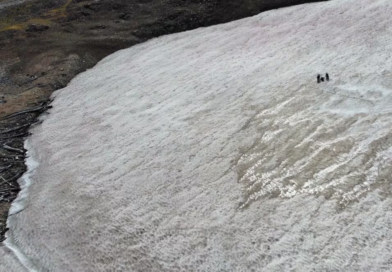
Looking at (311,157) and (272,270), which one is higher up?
(311,157)

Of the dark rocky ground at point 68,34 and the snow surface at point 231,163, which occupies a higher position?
the dark rocky ground at point 68,34

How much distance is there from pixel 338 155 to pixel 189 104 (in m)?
6.07

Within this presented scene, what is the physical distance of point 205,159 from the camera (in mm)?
12820

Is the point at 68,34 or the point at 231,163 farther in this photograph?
the point at 68,34

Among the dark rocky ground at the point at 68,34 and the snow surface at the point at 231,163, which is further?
the dark rocky ground at the point at 68,34

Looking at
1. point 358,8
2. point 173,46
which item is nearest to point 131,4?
point 173,46

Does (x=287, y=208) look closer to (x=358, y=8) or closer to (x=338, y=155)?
(x=338, y=155)

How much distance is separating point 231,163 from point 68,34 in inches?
670

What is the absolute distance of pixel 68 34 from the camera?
84.5ft

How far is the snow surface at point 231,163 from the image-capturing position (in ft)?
32.4

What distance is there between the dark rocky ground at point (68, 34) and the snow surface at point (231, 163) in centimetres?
150

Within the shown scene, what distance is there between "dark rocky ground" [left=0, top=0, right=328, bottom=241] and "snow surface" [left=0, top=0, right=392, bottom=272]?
1499 millimetres

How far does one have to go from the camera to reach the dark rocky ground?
1925 centimetres

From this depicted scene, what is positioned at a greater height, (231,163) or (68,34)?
(68,34)
